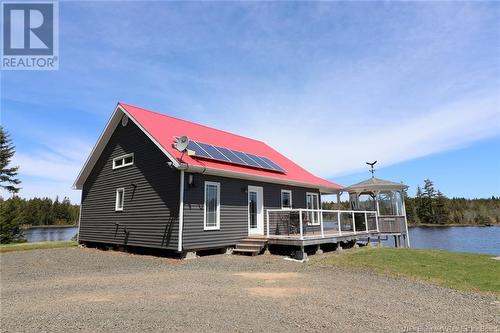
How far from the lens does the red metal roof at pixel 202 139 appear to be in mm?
12688

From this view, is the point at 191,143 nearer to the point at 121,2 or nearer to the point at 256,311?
the point at 121,2

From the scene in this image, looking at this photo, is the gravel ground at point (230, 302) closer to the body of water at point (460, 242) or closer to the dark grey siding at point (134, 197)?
the dark grey siding at point (134, 197)

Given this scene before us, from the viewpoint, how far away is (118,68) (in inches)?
492

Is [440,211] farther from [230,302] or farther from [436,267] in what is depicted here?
[230,302]

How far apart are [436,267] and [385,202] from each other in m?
9.24

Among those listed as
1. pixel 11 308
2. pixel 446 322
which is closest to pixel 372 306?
pixel 446 322

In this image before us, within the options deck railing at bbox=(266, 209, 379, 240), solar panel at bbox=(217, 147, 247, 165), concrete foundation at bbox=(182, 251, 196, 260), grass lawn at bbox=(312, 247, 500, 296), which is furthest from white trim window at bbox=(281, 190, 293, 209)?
concrete foundation at bbox=(182, 251, 196, 260)

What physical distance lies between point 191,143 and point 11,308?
8.83m

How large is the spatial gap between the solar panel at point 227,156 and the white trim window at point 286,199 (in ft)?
3.82

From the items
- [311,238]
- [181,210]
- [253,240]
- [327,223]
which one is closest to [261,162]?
[253,240]

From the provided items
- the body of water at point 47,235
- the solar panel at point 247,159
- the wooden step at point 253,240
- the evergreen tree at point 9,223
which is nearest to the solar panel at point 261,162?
the solar panel at point 247,159

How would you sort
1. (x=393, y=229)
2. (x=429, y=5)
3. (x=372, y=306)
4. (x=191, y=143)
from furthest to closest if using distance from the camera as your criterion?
(x=393, y=229) → (x=191, y=143) → (x=429, y=5) → (x=372, y=306)

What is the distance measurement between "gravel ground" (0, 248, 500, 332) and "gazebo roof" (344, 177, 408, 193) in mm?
10407

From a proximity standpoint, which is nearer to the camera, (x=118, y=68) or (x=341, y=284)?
(x=341, y=284)
